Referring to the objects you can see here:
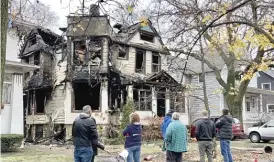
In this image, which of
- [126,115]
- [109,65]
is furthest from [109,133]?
[109,65]

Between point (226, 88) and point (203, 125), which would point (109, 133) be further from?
point (203, 125)

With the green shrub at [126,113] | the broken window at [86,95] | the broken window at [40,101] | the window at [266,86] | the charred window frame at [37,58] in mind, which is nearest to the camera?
the green shrub at [126,113]

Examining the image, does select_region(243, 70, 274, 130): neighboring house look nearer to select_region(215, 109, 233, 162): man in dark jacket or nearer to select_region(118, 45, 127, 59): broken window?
select_region(118, 45, 127, 59): broken window

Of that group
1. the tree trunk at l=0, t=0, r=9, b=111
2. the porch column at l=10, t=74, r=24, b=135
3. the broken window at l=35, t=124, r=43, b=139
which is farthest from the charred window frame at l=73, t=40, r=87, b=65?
the tree trunk at l=0, t=0, r=9, b=111

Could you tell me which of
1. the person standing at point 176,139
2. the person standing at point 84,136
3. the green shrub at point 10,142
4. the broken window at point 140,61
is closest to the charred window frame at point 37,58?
the broken window at point 140,61

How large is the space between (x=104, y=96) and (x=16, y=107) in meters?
7.94

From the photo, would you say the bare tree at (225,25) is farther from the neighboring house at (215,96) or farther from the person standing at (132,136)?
the neighboring house at (215,96)

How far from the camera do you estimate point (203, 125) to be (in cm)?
1016

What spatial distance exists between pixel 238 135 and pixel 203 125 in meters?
16.7

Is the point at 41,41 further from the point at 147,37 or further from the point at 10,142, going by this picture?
the point at 10,142

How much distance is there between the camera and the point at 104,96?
2478 cm

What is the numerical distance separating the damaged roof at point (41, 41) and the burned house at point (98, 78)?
20.1 inches

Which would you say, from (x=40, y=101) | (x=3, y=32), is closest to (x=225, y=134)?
(x=3, y=32)

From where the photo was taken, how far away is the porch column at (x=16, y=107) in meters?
17.6
